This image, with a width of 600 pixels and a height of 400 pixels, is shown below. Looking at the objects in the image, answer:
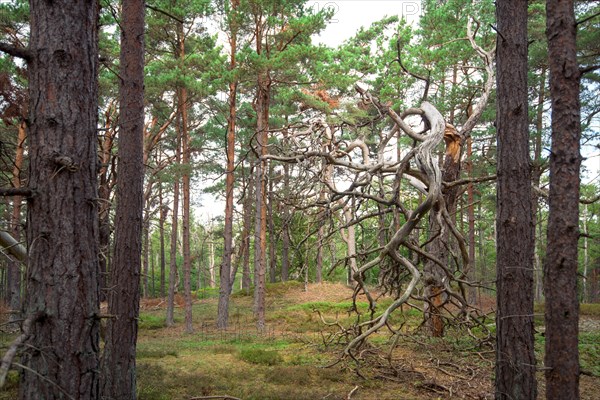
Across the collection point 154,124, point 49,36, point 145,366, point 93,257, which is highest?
point 154,124

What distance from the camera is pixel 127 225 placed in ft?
17.8

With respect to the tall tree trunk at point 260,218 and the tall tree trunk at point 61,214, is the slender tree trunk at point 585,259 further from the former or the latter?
the tall tree trunk at point 61,214

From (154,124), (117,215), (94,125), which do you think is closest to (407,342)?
(117,215)

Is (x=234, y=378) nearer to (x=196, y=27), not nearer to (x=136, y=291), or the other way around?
(x=136, y=291)

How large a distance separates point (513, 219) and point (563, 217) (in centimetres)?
60

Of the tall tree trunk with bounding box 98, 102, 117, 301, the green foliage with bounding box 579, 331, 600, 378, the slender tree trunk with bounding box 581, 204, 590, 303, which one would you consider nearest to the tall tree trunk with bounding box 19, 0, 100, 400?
the tall tree trunk with bounding box 98, 102, 117, 301

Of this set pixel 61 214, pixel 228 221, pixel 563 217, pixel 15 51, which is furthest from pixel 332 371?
pixel 228 221

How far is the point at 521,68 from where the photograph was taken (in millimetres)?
4629

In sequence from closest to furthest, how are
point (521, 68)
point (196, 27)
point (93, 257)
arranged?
point (93, 257), point (521, 68), point (196, 27)

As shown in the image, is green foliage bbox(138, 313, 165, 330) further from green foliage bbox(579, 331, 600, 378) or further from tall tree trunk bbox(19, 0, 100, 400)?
tall tree trunk bbox(19, 0, 100, 400)

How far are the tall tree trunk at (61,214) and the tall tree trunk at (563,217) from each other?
12.9 feet

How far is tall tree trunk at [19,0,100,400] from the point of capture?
98.0 inches

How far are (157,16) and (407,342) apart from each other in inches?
517

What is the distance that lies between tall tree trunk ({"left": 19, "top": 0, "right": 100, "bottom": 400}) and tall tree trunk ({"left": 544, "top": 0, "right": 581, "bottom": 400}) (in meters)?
3.95
